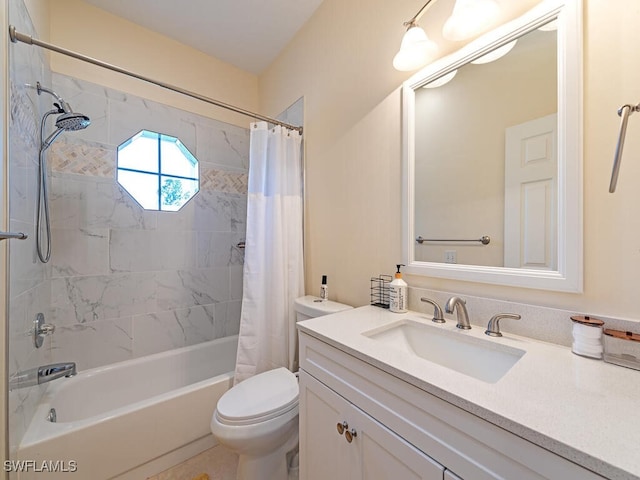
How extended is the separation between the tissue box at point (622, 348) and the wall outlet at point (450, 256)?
0.45 m

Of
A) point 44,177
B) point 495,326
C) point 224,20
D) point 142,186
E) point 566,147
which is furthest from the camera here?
point 142,186

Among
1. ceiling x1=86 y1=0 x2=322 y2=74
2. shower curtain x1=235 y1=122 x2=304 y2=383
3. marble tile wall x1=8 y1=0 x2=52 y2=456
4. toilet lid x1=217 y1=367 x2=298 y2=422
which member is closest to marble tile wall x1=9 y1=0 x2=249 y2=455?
marble tile wall x1=8 y1=0 x2=52 y2=456

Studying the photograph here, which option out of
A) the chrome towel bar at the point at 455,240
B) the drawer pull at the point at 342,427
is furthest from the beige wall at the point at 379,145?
the drawer pull at the point at 342,427

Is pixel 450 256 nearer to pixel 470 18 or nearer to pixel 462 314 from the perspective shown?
pixel 462 314

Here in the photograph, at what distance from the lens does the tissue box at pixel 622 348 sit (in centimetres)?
63

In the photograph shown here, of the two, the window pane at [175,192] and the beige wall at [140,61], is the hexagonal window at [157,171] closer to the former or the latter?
the window pane at [175,192]

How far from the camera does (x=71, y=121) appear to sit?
122 cm

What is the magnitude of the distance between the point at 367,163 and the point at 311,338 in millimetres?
940

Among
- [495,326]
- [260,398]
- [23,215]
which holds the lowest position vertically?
[260,398]

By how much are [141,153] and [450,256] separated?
2196 millimetres

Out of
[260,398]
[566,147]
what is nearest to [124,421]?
[260,398]

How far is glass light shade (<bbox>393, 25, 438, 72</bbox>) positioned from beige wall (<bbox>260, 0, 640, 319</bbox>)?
0.09 metres

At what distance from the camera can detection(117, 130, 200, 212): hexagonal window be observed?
A: 1825 mm

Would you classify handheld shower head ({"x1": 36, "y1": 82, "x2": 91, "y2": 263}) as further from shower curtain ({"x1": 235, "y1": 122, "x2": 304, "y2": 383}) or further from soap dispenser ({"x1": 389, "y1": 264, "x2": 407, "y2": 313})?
soap dispenser ({"x1": 389, "y1": 264, "x2": 407, "y2": 313})
